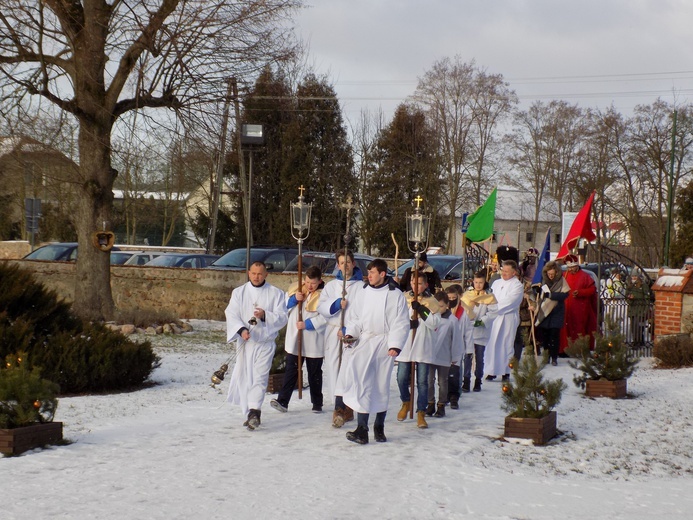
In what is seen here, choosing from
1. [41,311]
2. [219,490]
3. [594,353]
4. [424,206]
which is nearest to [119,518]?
[219,490]

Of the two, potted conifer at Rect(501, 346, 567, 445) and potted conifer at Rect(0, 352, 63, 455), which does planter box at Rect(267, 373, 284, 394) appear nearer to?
potted conifer at Rect(501, 346, 567, 445)

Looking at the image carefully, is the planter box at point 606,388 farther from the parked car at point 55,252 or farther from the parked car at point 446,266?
the parked car at point 55,252

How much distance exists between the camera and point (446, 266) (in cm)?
2377

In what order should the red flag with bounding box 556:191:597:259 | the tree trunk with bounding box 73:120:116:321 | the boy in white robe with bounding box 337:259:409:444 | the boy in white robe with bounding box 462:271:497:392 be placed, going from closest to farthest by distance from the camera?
1. the boy in white robe with bounding box 337:259:409:444
2. the boy in white robe with bounding box 462:271:497:392
3. the red flag with bounding box 556:191:597:259
4. the tree trunk with bounding box 73:120:116:321

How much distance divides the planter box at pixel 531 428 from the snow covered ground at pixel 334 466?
3.8 inches

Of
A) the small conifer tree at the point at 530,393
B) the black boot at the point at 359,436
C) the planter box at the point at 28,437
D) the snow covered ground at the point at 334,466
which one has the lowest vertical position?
the snow covered ground at the point at 334,466

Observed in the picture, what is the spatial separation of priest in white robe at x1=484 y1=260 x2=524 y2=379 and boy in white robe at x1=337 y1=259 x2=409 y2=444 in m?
4.78

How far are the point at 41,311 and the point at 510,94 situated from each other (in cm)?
3799

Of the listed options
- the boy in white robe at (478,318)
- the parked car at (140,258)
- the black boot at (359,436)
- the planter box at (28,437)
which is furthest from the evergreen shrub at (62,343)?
the parked car at (140,258)

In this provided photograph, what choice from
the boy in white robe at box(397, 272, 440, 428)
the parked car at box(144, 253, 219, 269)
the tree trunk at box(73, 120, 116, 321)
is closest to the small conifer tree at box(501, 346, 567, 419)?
the boy in white robe at box(397, 272, 440, 428)

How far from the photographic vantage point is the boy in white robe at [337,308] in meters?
9.70

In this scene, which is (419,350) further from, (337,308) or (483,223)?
(483,223)

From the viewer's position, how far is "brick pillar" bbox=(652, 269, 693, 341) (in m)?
15.8

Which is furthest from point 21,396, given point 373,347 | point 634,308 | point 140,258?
point 140,258
